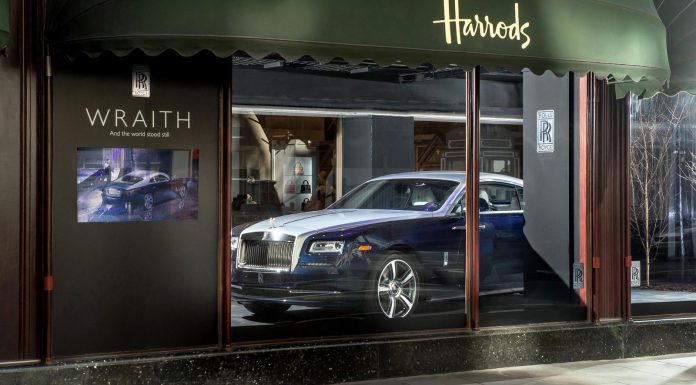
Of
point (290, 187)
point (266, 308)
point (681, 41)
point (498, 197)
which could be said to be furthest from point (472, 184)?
point (681, 41)

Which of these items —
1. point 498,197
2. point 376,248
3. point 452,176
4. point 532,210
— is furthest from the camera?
point 532,210

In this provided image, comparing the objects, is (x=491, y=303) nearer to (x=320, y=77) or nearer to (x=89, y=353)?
(x=320, y=77)

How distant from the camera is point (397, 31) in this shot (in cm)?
759

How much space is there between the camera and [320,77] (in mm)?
8602

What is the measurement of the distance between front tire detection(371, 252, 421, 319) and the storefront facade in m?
0.02

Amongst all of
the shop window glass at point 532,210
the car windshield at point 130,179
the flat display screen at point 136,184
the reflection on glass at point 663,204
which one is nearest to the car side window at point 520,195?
the shop window glass at point 532,210

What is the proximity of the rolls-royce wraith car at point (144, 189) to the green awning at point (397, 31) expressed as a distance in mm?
1126

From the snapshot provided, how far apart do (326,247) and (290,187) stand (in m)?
0.57

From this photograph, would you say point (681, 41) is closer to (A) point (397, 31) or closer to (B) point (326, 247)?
(A) point (397, 31)

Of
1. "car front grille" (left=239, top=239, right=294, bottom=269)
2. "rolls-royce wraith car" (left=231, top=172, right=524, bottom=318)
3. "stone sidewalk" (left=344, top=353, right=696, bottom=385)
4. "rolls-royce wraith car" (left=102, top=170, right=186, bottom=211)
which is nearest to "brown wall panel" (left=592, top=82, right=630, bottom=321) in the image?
"stone sidewalk" (left=344, top=353, right=696, bottom=385)

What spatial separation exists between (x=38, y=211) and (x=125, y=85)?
3.72 feet

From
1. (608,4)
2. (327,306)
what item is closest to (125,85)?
(327,306)

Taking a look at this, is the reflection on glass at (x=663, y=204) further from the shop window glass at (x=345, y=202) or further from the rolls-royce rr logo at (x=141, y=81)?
the rolls-royce rr logo at (x=141, y=81)

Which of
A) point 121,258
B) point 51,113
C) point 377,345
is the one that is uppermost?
point 51,113
